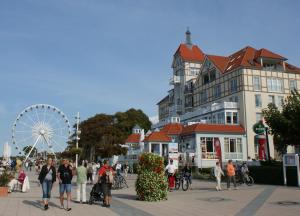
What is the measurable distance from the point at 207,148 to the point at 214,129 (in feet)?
8.35

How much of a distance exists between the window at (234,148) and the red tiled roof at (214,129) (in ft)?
3.65

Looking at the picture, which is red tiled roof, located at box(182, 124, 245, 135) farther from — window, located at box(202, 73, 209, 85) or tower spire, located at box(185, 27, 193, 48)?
tower spire, located at box(185, 27, 193, 48)

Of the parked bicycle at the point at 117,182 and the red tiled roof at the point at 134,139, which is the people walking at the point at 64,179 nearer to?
the parked bicycle at the point at 117,182

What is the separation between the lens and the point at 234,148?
5088 centimetres

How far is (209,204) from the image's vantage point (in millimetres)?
15773

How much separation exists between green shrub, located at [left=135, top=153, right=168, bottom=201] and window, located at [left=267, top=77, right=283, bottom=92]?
4114 centimetres

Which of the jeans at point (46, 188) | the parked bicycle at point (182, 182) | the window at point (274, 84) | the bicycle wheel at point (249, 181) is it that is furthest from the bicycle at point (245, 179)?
the window at point (274, 84)

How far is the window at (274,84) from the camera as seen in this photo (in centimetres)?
5525

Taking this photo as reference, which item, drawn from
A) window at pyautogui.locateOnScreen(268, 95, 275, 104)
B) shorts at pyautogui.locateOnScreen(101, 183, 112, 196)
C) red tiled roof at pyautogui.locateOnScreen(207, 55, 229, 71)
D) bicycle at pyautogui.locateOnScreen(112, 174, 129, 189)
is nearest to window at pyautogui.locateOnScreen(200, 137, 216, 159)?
window at pyautogui.locateOnScreen(268, 95, 275, 104)

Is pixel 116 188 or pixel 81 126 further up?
pixel 81 126

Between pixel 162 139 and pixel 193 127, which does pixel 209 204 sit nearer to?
pixel 193 127

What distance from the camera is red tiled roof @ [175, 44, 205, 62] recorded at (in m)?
69.6

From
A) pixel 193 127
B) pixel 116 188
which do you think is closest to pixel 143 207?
pixel 116 188

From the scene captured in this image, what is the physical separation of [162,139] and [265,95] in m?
15.3
